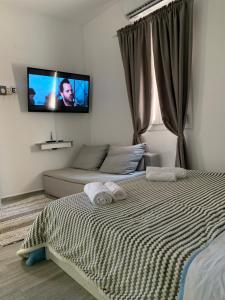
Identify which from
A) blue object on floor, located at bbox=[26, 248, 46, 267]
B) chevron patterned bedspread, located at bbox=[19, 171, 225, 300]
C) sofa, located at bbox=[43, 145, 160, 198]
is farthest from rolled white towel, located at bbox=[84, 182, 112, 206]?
sofa, located at bbox=[43, 145, 160, 198]

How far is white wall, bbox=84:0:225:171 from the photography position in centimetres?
258

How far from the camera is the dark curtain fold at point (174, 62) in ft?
8.82

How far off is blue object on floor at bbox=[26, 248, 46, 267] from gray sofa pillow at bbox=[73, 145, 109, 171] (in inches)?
72.3

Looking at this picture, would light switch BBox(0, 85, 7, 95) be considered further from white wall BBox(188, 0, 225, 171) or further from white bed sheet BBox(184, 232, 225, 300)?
white bed sheet BBox(184, 232, 225, 300)

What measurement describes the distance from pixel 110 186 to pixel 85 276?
653mm

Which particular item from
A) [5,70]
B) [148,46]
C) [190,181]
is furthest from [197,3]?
[5,70]

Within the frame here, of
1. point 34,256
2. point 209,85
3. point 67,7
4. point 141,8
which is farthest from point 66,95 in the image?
point 34,256

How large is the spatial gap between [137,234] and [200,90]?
214 centimetres

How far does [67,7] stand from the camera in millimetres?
3645

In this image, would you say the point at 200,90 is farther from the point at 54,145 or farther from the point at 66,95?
the point at 54,145

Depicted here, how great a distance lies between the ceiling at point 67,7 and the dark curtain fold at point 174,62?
1.15 meters

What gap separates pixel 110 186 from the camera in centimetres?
184

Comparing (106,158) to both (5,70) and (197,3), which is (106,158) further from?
(197,3)

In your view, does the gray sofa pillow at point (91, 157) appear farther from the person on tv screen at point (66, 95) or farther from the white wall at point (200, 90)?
the person on tv screen at point (66, 95)
